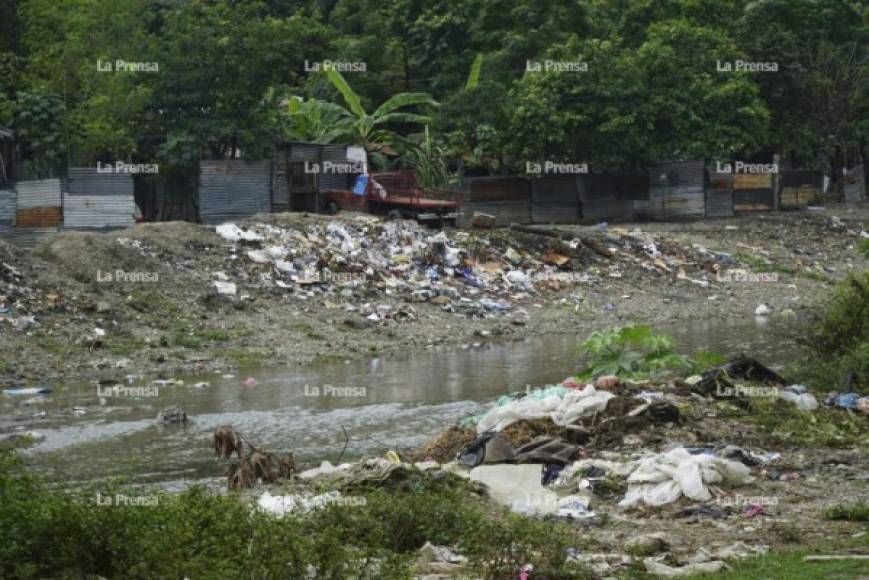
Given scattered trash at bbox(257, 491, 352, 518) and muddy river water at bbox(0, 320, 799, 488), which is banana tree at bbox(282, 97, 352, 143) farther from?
scattered trash at bbox(257, 491, 352, 518)

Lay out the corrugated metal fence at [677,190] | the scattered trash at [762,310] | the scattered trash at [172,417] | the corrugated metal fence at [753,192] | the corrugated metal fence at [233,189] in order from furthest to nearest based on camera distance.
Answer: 1. the corrugated metal fence at [753,192]
2. the corrugated metal fence at [677,190]
3. the corrugated metal fence at [233,189]
4. the scattered trash at [762,310]
5. the scattered trash at [172,417]

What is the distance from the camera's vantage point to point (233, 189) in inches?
1348

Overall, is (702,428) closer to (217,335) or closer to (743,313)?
(217,335)

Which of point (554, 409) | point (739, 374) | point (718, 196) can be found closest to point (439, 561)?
point (554, 409)

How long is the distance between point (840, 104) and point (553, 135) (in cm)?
1098

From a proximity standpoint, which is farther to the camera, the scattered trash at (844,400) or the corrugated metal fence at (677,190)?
the corrugated metal fence at (677,190)

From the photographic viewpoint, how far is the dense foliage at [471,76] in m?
34.0

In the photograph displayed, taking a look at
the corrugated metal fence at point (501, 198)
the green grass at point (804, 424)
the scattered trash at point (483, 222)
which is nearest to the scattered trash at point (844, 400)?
the green grass at point (804, 424)

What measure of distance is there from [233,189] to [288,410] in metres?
16.5

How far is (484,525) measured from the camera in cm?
983

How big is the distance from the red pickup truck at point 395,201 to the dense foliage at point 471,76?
2.48 m

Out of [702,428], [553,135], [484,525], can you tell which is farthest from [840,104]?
[484,525]

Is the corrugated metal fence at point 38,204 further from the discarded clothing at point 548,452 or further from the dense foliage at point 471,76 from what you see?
the discarded clothing at point 548,452

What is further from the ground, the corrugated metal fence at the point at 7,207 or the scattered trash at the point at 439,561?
the corrugated metal fence at the point at 7,207
